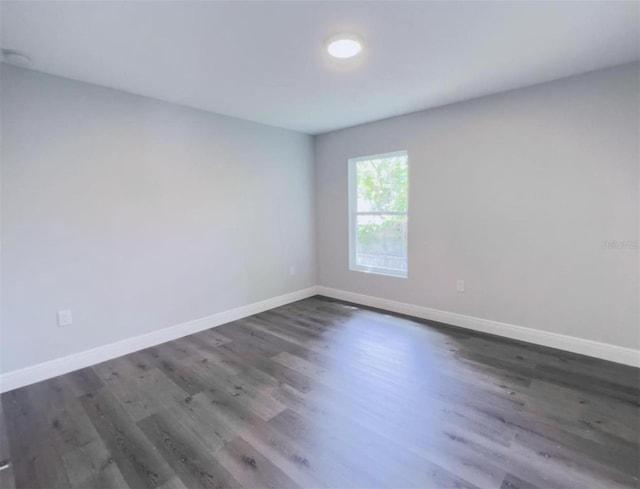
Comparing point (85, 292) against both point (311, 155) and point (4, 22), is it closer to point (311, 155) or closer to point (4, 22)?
point (4, 22)

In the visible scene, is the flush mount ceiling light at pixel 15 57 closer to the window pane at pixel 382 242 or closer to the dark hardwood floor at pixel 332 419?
the dark hardwood floor at pixel 332 419

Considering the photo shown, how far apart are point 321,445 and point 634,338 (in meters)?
2.69

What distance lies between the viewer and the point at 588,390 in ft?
7.43

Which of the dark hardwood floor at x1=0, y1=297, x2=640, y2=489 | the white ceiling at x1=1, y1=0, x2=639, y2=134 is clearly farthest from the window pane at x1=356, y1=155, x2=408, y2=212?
the dark hardwood floor at x1=0, y1=297, x2=640, y2=489

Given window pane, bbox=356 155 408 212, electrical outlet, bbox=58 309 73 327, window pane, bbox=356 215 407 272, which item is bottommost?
electrical outlet, bbox=58 309 73 327

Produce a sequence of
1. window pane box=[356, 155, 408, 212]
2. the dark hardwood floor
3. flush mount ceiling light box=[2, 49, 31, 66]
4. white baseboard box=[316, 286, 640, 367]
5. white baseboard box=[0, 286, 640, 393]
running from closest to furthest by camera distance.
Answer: the dark hardwood floor
flush mount ceiling light box=[2, 49, 31, 66]
white baseboard box=[0, 286, 640, 393]
white baseboard box=[316, 286, 640, 367]
window pane box=[356, 155, 408, 212]

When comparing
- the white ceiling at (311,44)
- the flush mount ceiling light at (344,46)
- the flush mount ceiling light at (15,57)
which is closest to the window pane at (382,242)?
the white ceiling at (311,44)

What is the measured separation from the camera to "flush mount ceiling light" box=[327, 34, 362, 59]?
202 cm

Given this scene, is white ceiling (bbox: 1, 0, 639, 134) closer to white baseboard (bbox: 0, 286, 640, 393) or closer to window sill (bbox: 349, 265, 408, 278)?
window sill (bbox: 349, 265, 408, 278)

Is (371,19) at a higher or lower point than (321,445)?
higher

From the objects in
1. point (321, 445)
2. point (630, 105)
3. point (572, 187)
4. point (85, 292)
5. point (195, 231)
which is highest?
point (630, 105)

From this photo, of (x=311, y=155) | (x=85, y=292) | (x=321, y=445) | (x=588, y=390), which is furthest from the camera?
(x=311, y=155)

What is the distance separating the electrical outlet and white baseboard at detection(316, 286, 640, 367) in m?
3.16

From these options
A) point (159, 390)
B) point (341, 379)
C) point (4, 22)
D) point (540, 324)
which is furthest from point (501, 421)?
point (4, 22)
